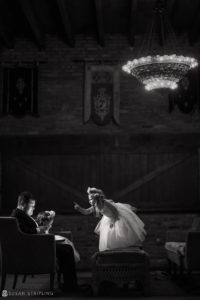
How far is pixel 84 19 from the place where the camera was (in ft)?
29.6

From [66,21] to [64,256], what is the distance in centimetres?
415

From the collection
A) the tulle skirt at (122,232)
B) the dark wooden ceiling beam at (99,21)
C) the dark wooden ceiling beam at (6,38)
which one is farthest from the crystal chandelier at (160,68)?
the dark wooden ceiling beam at (6,38)

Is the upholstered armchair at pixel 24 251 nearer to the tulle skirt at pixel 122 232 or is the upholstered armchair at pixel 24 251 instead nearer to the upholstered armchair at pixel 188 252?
the tulle skirt at pixel 122 232

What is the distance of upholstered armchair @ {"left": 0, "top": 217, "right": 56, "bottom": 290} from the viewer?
6.16 metres

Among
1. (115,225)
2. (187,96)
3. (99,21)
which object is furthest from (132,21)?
(115,225)

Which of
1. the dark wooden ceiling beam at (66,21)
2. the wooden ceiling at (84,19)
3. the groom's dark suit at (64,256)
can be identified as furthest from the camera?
the wooden ceiling at (84,19)

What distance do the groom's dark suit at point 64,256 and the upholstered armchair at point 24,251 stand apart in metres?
0.19

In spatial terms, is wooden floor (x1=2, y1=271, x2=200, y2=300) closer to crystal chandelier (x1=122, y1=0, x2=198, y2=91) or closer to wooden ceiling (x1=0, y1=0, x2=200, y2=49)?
crystal chandelier (x1=122, y1=0, x2=198, y2=91)

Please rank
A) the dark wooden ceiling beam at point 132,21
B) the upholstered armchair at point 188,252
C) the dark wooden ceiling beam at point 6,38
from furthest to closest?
the dark wooden ceiling beam at point 6,38, the dark wooden ceiling beam at point 132,21, the upholstered armchair at point 188,252

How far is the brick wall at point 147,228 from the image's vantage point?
9141mm

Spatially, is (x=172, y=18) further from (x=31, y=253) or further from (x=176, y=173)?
(x=31, y=253)

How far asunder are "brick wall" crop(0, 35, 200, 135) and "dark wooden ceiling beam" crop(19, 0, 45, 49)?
344mm

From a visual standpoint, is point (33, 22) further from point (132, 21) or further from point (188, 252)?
point (188, 252)

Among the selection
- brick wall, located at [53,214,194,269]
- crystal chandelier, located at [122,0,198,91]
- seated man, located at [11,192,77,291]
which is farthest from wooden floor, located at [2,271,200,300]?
crystal chandelier, located at [122,0,198,91]
